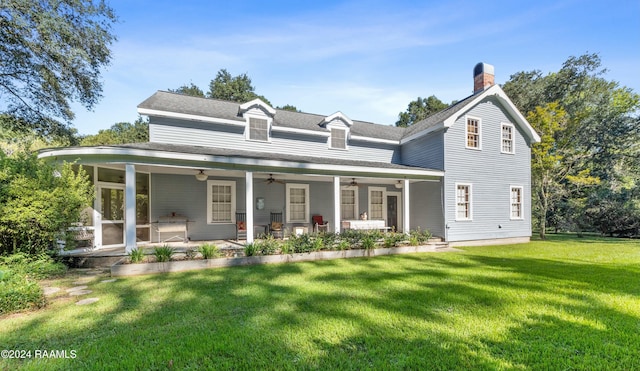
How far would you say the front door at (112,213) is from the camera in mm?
8742

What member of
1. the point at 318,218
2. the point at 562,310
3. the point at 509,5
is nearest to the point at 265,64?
the point at 318,218

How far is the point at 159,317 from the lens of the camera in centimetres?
395

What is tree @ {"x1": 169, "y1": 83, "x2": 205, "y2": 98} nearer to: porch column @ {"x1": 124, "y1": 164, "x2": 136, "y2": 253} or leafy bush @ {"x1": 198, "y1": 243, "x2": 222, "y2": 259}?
porch column @ {"x1": 124, "y1": 164, "x2": 136, "y2": 253}

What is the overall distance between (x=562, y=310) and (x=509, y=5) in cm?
916

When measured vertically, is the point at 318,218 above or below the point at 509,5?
below

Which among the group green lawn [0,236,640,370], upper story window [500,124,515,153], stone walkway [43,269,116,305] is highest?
upper story window [500,124,515,153]

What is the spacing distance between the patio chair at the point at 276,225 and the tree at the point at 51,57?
1019 centimetres

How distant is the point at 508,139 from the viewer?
44.0 ft

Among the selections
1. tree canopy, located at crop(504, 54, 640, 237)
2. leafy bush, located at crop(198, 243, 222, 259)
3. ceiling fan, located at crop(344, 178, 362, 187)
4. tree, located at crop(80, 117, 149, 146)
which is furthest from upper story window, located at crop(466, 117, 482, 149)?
tree, located at crop(80, 117, 149, 146)

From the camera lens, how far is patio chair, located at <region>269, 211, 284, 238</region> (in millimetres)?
10898

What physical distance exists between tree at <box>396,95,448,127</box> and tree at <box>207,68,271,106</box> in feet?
60.5

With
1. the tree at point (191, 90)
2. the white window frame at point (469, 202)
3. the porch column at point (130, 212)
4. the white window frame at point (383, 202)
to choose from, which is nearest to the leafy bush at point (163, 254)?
the porch column at point (130, 212)

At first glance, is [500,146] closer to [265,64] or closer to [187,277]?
[265,64]

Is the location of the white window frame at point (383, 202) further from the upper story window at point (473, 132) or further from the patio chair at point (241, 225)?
the patio chair at point (241, 225)
